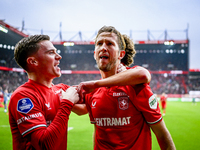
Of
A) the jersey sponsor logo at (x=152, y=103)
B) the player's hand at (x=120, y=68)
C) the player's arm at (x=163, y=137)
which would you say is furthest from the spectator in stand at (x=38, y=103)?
the player's arm at (x=163, y=137)

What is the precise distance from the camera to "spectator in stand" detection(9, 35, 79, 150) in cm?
165

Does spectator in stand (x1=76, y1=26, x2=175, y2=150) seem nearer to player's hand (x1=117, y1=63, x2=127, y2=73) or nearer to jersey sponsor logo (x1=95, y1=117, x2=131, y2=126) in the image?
jersey sponsor logo (x1=95, y1=117, x2=131, y2=126)

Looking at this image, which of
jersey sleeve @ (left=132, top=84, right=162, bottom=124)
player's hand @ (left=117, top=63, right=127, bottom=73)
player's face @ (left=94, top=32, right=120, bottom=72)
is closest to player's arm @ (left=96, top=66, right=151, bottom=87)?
jersey sleeve @ (left=132, top=84, right=162, bottom=124)

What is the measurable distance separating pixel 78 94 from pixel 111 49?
717mm

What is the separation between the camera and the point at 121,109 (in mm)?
1950

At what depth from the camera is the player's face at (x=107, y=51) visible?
2.06 m

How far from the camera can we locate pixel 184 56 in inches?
1529

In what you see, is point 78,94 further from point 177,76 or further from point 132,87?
point 177,76

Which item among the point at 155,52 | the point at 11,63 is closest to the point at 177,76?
the point at 155,52

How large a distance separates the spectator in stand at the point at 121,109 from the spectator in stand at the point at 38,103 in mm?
406

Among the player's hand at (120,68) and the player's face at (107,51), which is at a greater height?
the player's face at (107,51)

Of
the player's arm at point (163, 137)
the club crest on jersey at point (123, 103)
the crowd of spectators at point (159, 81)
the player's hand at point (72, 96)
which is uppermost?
the player's hand at point (72, 96)

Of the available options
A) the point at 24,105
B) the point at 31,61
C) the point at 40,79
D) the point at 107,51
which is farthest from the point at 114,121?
the point at 31,61

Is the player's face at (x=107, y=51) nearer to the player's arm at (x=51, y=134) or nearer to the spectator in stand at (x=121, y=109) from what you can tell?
the spectator in stand at (x=121, y=109)
